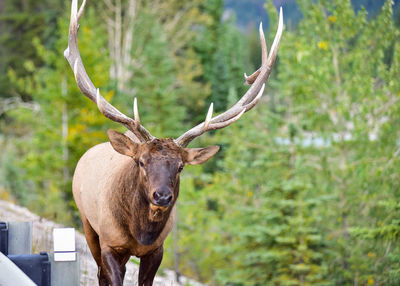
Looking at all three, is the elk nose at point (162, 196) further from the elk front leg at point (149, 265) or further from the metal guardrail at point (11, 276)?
the metal guardrail at point (11, 276)

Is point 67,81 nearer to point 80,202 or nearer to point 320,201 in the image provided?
point 320,201

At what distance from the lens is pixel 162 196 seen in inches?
188

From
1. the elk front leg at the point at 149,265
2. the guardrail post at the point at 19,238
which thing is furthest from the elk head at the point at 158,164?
the guardrail post at the point at 19,238

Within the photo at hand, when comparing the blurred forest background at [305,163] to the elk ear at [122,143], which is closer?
the elk ear at [122,143]

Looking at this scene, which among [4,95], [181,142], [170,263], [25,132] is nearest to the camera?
[181,142]

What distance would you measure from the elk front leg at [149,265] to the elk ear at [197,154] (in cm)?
75

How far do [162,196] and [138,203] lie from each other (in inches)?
20.3

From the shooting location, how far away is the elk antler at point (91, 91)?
5.40 metres

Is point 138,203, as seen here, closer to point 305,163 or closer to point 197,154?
point 197,154

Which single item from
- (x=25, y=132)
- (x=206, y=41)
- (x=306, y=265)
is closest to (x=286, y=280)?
(x=306, y=265)

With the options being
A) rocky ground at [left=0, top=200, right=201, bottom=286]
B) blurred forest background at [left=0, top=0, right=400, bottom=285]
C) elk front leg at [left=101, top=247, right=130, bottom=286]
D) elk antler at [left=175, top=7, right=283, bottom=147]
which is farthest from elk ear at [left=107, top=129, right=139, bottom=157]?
blurred forest background at [left=0, top=0, right=400, bottom=285]

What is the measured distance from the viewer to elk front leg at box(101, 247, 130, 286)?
5270 mm

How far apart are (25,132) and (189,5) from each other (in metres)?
12.3

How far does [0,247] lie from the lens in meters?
5.70
